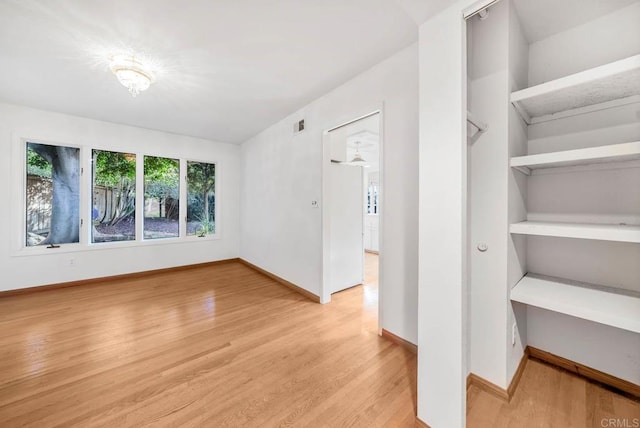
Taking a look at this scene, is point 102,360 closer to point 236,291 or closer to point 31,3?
point 236,291

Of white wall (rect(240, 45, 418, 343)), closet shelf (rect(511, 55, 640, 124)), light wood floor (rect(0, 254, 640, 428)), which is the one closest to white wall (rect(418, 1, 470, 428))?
light wood floor (rect(0, 254, 640, 428))

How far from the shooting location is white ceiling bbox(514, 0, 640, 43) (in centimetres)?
151

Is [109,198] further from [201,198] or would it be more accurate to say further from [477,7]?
[477,7]

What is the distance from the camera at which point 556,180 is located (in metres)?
1.80

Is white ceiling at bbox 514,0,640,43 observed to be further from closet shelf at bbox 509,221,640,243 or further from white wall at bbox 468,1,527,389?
closet shelf at bbox 509,221,640,243

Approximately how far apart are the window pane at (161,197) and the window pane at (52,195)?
939mm

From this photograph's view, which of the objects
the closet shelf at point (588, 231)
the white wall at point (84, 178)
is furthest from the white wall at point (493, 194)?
the white wall at point (84, 178)

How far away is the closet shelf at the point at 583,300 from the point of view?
1.20 m

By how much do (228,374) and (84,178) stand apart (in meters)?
4.21

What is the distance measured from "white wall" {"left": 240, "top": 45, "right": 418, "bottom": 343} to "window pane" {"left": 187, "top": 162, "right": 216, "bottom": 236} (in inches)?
26.4

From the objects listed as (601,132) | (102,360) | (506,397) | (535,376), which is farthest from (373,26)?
(102,360)

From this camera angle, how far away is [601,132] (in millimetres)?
1604

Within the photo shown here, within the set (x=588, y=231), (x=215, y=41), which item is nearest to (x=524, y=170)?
(x=588, y=231)

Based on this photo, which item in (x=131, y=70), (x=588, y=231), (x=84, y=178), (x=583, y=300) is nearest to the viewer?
(x=588, y=231)
